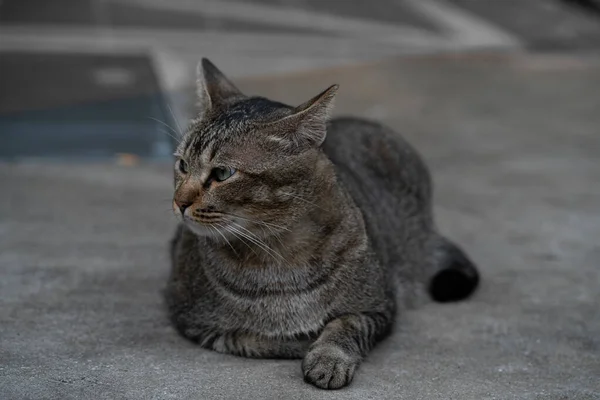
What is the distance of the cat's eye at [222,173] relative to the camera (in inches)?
139

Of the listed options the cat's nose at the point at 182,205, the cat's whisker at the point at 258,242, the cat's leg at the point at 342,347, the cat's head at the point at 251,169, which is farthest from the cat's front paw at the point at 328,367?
the cat's nose at the point at 182,205

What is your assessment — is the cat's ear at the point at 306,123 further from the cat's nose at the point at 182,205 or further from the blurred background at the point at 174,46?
the blurred background at the point at 174,46

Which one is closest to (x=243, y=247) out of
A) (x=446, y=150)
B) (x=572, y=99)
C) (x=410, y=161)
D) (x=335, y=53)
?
(x=410, y=161)

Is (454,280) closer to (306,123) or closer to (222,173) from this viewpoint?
(306,123)

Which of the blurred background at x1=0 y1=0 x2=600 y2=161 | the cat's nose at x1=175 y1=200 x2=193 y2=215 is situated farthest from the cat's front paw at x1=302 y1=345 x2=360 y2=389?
the blurred background at x1=0 y1=0 x2=600 y2=161

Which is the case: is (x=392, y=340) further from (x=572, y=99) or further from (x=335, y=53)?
(x=335, y=53)

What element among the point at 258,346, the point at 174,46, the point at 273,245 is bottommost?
the point at 174,46

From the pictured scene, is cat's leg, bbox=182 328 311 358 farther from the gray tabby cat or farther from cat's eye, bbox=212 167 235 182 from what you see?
cat's eye, bbox=212 167 235 182

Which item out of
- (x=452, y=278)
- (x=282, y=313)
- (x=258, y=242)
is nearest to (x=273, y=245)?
(x=258, y=242)

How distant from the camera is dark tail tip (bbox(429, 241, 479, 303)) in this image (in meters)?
4.64

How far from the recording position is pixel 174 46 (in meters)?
9.84

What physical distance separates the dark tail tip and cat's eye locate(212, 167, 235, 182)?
5.00ft

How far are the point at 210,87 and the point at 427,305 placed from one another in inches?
57.2

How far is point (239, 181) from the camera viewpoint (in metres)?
3.53
